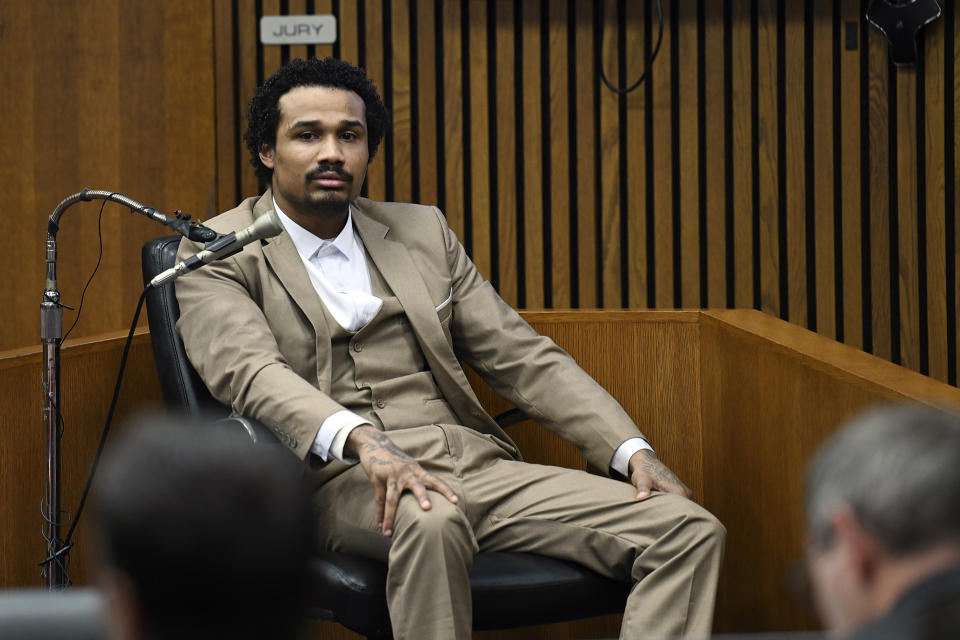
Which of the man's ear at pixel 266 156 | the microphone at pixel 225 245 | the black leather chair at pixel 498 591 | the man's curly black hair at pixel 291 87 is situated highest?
the man's curly black hair at pixel 291 87

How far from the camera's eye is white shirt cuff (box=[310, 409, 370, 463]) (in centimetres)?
210

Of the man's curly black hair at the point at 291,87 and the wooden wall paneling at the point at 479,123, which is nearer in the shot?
the man's curly black hair at the point at 291,87

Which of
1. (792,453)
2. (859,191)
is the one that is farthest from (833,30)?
(792,453)

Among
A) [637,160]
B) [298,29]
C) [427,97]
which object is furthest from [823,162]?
[298,29]

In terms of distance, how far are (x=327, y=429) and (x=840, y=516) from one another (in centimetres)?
154

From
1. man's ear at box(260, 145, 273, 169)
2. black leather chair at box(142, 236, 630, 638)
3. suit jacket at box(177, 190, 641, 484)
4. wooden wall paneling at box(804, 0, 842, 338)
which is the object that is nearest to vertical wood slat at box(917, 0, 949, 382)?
wooden wall paneling at box(804, 0, 842, 338)

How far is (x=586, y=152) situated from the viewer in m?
3.65

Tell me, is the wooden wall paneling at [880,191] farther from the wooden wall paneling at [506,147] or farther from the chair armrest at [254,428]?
the chair armrest at [254,428]

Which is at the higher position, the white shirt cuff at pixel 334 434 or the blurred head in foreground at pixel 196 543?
the blurred head in foreground at pixel 196 543

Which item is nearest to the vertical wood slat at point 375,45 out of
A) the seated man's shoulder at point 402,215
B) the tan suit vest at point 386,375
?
the seated man's shoulder at point 402,215

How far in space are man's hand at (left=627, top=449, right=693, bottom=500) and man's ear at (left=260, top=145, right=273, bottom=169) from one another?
43.8 inches

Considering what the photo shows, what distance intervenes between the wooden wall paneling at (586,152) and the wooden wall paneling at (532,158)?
122mm

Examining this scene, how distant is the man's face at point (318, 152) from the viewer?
2529 millimetres

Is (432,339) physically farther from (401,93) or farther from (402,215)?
(401,93)
